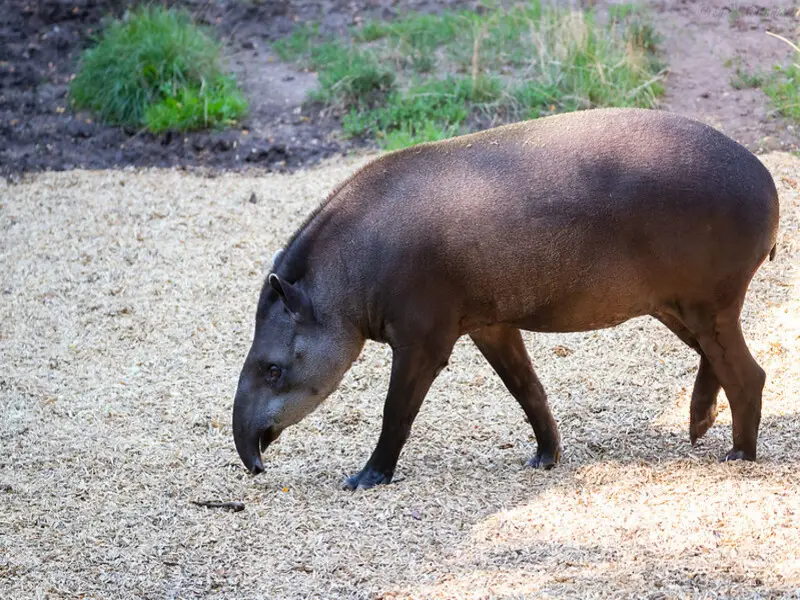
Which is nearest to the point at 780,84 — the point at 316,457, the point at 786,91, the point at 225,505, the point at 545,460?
the point at 786,91

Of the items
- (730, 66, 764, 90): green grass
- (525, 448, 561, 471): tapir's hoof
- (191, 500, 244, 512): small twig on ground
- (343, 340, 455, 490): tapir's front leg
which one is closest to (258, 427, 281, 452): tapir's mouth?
(191, 500, 244, 512): small twig on ground

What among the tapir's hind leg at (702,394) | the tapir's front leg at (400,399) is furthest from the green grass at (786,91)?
the tapir's front leg at (400,399)

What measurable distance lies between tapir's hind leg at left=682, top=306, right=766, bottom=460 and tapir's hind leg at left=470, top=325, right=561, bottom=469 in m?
0.89

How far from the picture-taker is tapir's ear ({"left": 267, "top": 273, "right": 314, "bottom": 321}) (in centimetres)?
554

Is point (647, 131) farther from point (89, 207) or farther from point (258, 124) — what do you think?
point (258, 124)

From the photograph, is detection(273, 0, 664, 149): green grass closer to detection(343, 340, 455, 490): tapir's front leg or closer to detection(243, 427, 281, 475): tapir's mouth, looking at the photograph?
detection(243, 427, 281, 475): tapir's mouth

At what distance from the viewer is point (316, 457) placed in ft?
21.0

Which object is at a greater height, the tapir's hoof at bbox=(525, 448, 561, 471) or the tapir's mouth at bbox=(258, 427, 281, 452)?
the tapir's mouth at bbox=(258, 427, 281, 452)

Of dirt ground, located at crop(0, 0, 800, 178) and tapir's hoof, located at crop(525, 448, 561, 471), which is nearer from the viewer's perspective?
tapir's hoof, located at crop(525, 448, 561, 471)

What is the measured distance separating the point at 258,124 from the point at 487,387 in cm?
559

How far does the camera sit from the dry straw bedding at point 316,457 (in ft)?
15.3

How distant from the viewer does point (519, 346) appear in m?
5.98

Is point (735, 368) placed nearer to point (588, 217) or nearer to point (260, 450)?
point (588, 217)

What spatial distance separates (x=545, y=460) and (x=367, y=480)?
964mm
